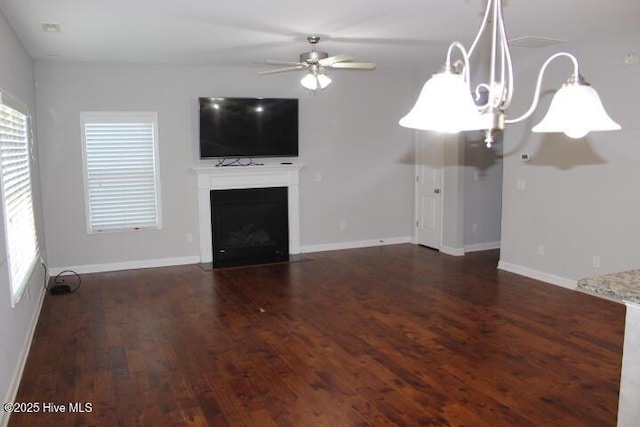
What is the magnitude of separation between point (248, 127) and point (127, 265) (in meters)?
2.27

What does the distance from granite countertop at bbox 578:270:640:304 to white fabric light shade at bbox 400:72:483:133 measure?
3.35ft

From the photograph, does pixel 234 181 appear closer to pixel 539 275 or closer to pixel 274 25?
pixel 274 25

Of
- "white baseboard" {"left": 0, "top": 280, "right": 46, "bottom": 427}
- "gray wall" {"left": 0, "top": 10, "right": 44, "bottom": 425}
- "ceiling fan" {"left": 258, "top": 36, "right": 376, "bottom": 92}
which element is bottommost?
"white baseboard" {"left": 0, "top": 280, "right": 46, "bottom": 427}

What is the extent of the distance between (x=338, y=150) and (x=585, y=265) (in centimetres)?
349

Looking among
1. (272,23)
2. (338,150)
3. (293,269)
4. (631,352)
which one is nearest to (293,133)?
(338,150)

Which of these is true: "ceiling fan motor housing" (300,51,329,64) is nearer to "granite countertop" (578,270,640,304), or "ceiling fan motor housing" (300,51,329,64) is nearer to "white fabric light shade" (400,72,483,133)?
"granite countertop" (578,270,640,304)

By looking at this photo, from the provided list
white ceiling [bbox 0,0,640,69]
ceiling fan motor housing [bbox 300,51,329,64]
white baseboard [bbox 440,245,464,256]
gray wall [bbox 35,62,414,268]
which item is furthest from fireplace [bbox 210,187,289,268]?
ceiling fan motor housing [bbox 300,51,329,64]

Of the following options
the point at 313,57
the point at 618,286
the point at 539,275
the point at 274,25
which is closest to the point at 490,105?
the point at 618,286

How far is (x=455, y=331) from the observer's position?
437cm

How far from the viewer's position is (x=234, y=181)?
272 inches

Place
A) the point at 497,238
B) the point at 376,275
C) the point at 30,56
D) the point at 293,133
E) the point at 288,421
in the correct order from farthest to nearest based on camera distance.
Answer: the point at 497,238
the point at 293,133
the point at 376,275
the point at 30,56
the point at 288,421

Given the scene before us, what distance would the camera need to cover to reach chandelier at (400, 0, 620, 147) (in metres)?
1.60

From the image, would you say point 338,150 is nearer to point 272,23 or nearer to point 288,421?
point 272,23

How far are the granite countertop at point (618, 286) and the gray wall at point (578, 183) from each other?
3.04 meters
